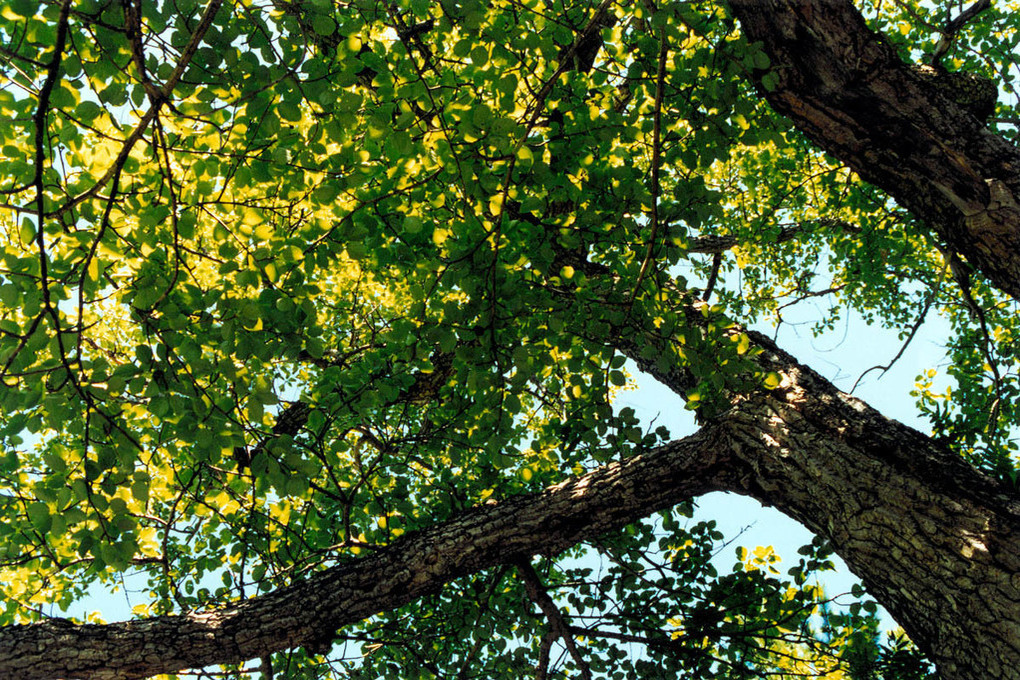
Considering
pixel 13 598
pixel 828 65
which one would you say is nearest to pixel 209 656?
pixel 13 598

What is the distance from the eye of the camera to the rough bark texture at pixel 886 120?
11.5 feet

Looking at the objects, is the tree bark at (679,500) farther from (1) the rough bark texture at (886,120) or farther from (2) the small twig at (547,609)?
(1) the rough bark texture at (886,120)

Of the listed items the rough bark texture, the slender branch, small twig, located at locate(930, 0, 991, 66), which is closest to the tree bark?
the rough bark texture

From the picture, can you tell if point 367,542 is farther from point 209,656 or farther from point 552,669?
point 552,669

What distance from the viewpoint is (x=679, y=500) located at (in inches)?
154

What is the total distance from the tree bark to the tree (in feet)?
0.06

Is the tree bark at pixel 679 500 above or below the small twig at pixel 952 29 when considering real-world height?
below

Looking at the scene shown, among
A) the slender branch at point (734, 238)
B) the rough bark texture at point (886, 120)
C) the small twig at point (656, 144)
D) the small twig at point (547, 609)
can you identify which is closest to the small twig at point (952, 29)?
the rough bark texture at point (886, 120)

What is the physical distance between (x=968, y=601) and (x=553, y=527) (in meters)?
1.97

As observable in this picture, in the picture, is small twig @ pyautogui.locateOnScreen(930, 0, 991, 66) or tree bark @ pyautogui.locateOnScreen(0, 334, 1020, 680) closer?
tree bark @ pyautogui.locateOnScreen(0, 334, 1020, 680)

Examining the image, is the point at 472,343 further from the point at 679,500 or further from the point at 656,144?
the point at 679,500

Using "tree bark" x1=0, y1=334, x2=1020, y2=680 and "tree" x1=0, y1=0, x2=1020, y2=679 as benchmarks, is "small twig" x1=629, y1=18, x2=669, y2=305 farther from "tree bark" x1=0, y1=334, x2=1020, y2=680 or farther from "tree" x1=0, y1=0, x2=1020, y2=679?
"tree bark" x1=0, y1=334, x2=1020, y2=680

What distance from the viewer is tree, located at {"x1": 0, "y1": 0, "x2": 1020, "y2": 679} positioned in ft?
7.86

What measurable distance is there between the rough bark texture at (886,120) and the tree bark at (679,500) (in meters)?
1.08
